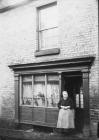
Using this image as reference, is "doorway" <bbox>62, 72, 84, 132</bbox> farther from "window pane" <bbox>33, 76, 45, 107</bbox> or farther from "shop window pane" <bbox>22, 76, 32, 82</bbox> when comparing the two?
"shop window pane" <bbox>22, 76, 32, 82</bbox>

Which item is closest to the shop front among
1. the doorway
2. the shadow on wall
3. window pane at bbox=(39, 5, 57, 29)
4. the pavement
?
the doorway

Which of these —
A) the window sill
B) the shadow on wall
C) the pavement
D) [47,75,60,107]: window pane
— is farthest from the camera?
the shadow on wall

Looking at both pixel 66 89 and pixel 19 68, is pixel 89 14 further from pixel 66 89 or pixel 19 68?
pixel 19 68

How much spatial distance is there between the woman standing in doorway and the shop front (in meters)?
0.45

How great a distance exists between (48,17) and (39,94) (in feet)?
10.3

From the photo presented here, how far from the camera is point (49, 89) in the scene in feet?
38.4

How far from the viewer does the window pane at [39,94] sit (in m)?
12.0

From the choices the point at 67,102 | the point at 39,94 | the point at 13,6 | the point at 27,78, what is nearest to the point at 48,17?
the point at 13,6

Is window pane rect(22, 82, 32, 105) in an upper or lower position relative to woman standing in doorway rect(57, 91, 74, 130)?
upper

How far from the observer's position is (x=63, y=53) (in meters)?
11.2

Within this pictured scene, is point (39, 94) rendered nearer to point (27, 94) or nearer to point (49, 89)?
point (49, 89)

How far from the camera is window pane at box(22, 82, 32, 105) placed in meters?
12.5

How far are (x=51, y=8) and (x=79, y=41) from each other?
206cm

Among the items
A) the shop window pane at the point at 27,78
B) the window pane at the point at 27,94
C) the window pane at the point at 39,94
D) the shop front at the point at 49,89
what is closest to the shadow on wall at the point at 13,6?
the shop front at the point at 49,89
